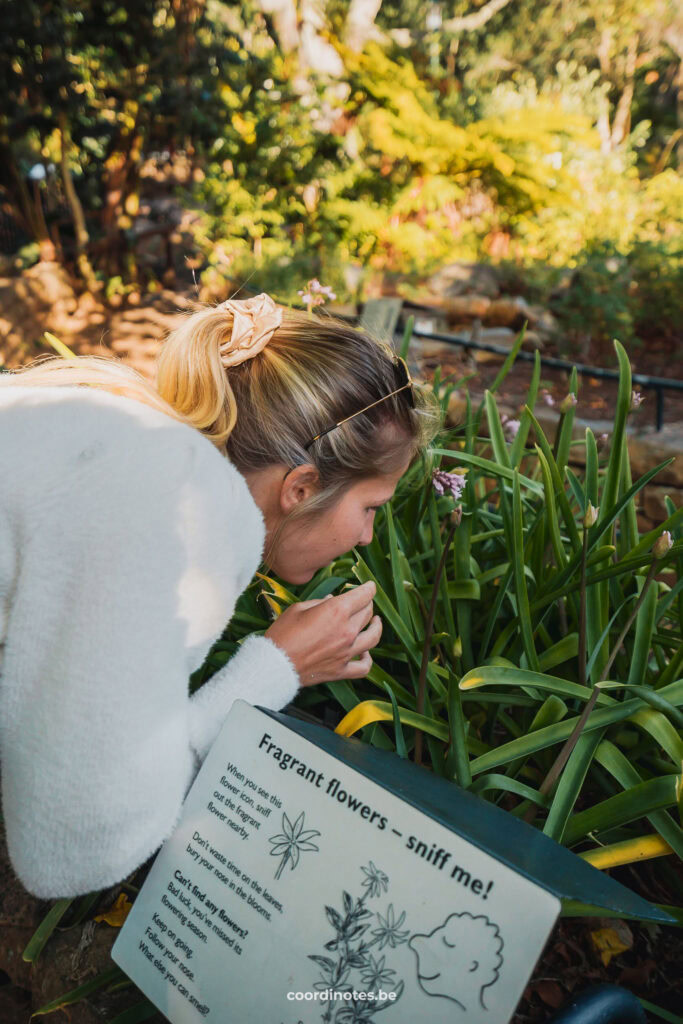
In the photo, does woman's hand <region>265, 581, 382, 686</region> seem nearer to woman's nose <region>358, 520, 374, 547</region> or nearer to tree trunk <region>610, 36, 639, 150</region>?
woman's nose <region>358, 520, 374, 547</region>

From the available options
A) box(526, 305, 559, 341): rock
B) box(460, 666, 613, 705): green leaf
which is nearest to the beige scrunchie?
box(460, 666, 613, 705): green leaf

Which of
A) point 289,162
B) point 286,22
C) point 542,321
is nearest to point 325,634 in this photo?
point 542,321

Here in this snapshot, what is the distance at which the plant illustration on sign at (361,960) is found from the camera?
0.96 m

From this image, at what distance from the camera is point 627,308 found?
5.83 m

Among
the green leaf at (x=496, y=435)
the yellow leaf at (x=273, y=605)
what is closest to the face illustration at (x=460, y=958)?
the yellow leaf at (x=273, y=605)

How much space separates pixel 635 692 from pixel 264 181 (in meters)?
7.47

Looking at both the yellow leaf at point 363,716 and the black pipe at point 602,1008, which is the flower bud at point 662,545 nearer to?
the yellow leaf at point 363,716

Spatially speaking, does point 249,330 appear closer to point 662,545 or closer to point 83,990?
point 662,545

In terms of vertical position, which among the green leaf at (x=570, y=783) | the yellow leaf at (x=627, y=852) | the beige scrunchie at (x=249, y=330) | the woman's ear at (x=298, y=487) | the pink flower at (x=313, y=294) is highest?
the beige scrunchie at (x=249, y=330)

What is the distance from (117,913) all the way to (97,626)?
29.5 inches

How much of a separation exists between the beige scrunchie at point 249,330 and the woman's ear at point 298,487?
0.84 ft

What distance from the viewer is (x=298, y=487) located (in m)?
1.56

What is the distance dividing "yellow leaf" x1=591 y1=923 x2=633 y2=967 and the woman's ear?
98 centimetres

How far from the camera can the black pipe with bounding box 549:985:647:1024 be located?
101 cm
